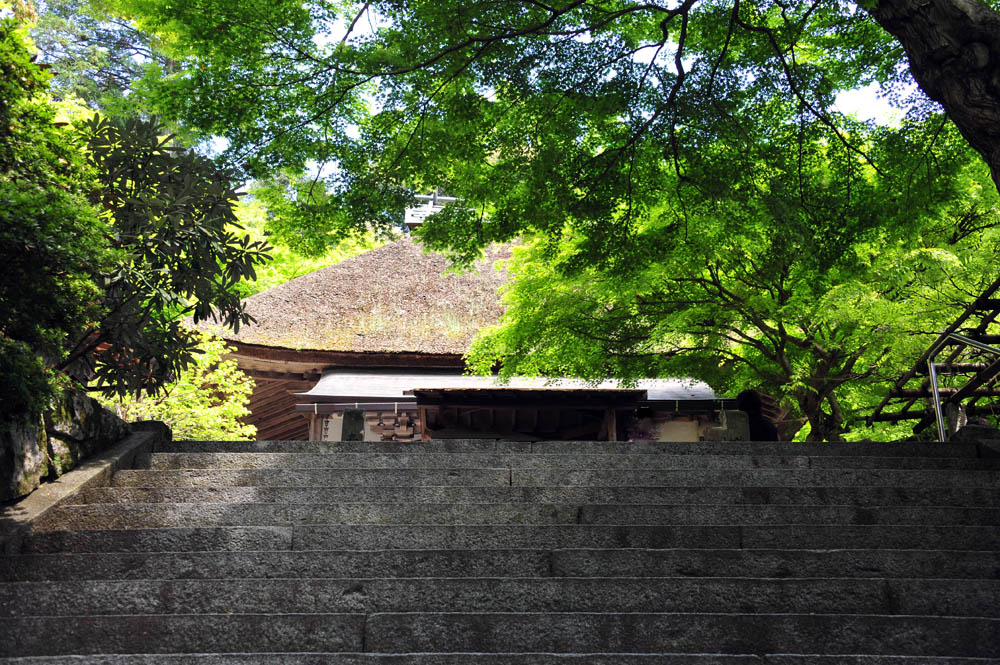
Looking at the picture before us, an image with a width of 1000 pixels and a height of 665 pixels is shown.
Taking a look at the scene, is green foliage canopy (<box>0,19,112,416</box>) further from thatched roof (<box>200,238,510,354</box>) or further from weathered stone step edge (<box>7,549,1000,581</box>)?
thatched roof (<box>200,238,510,354</box>)

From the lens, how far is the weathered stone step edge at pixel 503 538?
13.7 feet

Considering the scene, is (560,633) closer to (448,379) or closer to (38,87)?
(38,87)

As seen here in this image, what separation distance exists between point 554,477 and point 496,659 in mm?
2116

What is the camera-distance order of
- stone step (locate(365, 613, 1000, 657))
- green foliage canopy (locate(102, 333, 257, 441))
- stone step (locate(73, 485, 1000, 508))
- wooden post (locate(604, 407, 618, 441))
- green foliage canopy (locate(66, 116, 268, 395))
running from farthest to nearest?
wooden post (locate(604, 407, 618, 441)) < green foliage canopy (locate(102, 333, 257, 441)) < green foliage canopy (locate(66, 116, 268, 395)) < stone step (locate(73, 485, 1000, 508)) < stone step (locate(365, 613, 1000, 657))

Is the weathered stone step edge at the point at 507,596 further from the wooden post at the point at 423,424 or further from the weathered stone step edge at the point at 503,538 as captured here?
the wooden post at the point at 423,424

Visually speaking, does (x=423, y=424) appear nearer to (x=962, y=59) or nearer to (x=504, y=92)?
(x=504, y=92)

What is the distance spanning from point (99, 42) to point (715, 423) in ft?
78.7

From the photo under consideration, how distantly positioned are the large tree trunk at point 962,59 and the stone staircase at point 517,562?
197 centimetres

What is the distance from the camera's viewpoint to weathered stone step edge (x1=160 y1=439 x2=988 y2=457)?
18.9ft

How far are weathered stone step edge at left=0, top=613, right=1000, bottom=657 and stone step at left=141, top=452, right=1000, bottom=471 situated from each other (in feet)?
6.70

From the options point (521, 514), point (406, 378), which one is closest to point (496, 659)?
point (521, 514)

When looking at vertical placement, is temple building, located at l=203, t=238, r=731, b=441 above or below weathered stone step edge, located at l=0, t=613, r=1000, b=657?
above

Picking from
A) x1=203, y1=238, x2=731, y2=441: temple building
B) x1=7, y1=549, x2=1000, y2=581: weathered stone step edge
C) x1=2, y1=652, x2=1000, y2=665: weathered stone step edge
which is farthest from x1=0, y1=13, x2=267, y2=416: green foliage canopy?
x1=203, y1=238, x2=731, y2=441: temple building

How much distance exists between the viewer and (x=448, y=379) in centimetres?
1307
